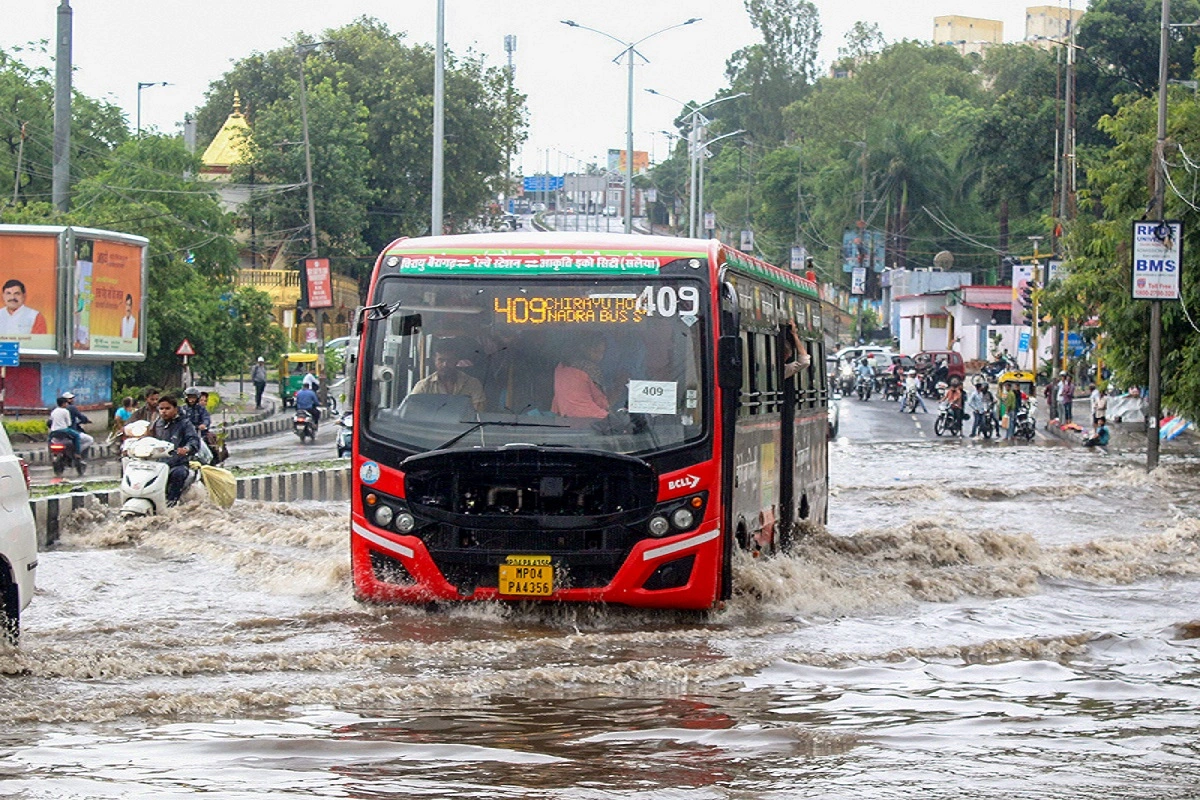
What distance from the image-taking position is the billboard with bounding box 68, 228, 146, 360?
37344 mm

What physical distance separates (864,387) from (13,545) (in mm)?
51214

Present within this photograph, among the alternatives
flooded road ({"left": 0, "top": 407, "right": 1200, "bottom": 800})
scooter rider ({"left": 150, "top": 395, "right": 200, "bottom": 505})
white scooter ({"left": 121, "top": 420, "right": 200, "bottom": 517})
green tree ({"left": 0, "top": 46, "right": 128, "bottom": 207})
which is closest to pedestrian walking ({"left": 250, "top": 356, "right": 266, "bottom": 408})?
green tree ({"left": 0, "top": 46, "right": 128, "bottom": 207})

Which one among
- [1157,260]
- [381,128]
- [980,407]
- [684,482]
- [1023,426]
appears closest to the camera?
[684,482]

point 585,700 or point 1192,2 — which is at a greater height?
point 1192,2

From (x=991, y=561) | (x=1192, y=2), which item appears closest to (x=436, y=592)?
(x=991, y=561)

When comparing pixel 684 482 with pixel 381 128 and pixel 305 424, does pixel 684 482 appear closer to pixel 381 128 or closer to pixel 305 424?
pixel 305 424

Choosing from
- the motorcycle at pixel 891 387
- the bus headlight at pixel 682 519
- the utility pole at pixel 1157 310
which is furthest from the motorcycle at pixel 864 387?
the bus headlight at pixel 682 519

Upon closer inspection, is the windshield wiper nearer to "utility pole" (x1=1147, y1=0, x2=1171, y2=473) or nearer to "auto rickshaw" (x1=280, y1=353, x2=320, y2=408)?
"utility pole" (x1=1147, y1=0, x2=1171, y2=473)

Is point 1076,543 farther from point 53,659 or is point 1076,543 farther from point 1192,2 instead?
point 1192,2

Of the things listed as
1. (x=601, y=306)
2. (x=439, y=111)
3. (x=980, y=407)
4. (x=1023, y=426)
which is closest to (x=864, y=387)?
(x=980, y=407)

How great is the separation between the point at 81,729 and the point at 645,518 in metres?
3.99

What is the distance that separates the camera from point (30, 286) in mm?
36719

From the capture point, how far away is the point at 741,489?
11227mm

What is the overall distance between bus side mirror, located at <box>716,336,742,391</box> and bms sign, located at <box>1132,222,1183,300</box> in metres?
18.5
